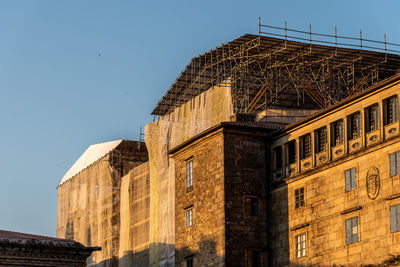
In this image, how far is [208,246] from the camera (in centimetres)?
5831

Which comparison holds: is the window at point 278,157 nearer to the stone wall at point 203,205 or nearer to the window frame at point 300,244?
the stone wall at point 203,205

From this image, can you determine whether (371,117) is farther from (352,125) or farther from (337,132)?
(337,132)

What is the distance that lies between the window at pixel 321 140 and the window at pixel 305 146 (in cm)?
82

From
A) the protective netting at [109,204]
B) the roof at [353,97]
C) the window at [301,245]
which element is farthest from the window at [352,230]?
the protective netting at [109,204]

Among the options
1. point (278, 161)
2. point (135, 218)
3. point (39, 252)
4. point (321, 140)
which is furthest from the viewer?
point (135, 218)

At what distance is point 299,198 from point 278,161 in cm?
404

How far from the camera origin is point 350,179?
171 feet

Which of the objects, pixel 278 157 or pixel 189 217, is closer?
pixel 278 157

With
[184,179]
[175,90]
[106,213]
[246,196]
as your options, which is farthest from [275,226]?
[106,213]

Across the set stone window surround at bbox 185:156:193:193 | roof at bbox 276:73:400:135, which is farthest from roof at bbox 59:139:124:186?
roof at bbox 276:73:400:135

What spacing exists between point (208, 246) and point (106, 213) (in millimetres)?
43976

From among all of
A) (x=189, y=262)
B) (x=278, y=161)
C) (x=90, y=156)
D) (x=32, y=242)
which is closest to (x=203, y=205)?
(x=189, y=262)

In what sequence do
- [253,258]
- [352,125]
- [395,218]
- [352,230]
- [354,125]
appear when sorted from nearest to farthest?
[395,218] → [352,230] → [354,125] → [352,125] → [253,258]

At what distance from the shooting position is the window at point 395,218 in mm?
48000
